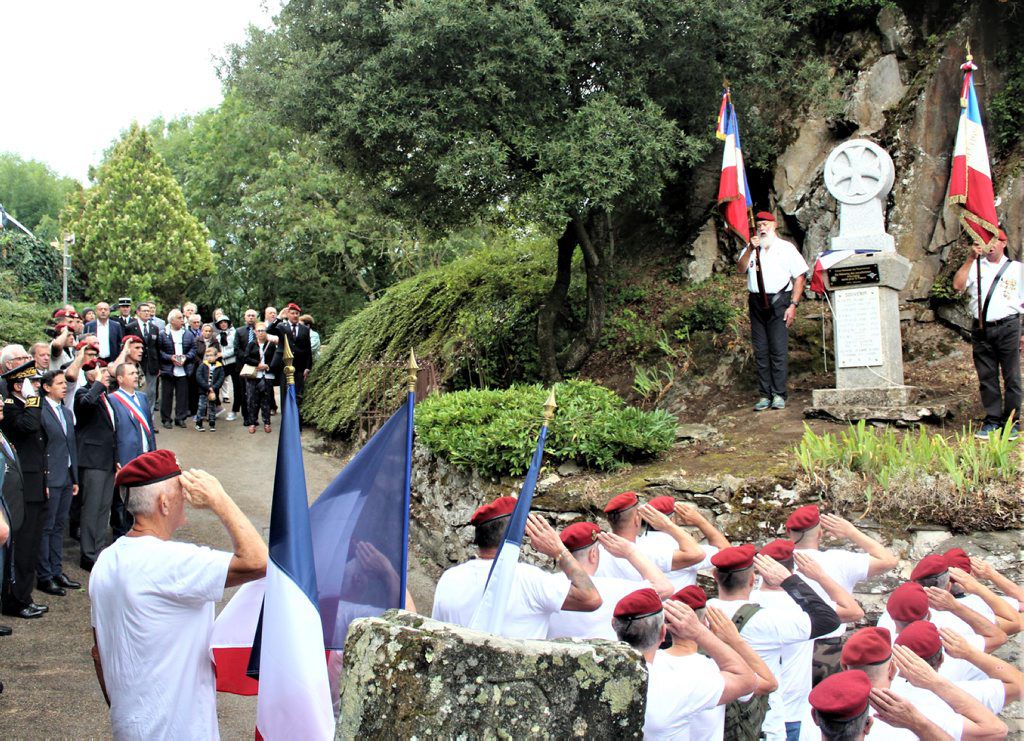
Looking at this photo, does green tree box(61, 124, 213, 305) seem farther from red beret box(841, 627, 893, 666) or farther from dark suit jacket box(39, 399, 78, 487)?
red beret box(841, 627, 893, 666)

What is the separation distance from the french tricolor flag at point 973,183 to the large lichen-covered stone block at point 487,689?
8608mm

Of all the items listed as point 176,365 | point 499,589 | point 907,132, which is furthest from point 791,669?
point 176,365

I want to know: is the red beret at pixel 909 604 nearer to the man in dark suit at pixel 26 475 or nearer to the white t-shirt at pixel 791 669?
the white t-shirt at pixel 791 669

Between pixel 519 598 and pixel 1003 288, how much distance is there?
667cm

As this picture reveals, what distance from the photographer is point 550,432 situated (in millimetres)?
8992

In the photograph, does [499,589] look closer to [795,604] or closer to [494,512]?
[494,512]

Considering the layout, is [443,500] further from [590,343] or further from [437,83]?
[437,83]

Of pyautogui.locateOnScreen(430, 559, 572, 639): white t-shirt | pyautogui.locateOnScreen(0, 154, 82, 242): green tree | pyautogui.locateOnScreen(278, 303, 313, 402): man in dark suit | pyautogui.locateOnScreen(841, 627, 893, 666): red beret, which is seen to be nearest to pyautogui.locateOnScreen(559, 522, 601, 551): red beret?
pyautogui.locateOnScreen(430, 559, 572, 639): white t-shirt

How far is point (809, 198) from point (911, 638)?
34.8ft

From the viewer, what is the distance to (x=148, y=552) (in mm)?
3229

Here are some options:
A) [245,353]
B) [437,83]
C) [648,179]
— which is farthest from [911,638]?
[245,353]

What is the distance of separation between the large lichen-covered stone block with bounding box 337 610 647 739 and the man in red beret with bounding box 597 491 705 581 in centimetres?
302

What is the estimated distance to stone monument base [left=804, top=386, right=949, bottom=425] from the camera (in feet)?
29.6

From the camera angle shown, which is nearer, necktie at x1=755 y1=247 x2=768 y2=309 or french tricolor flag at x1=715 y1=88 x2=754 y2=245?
necktie at x1=755 y1=247 x2=768 y2=309
